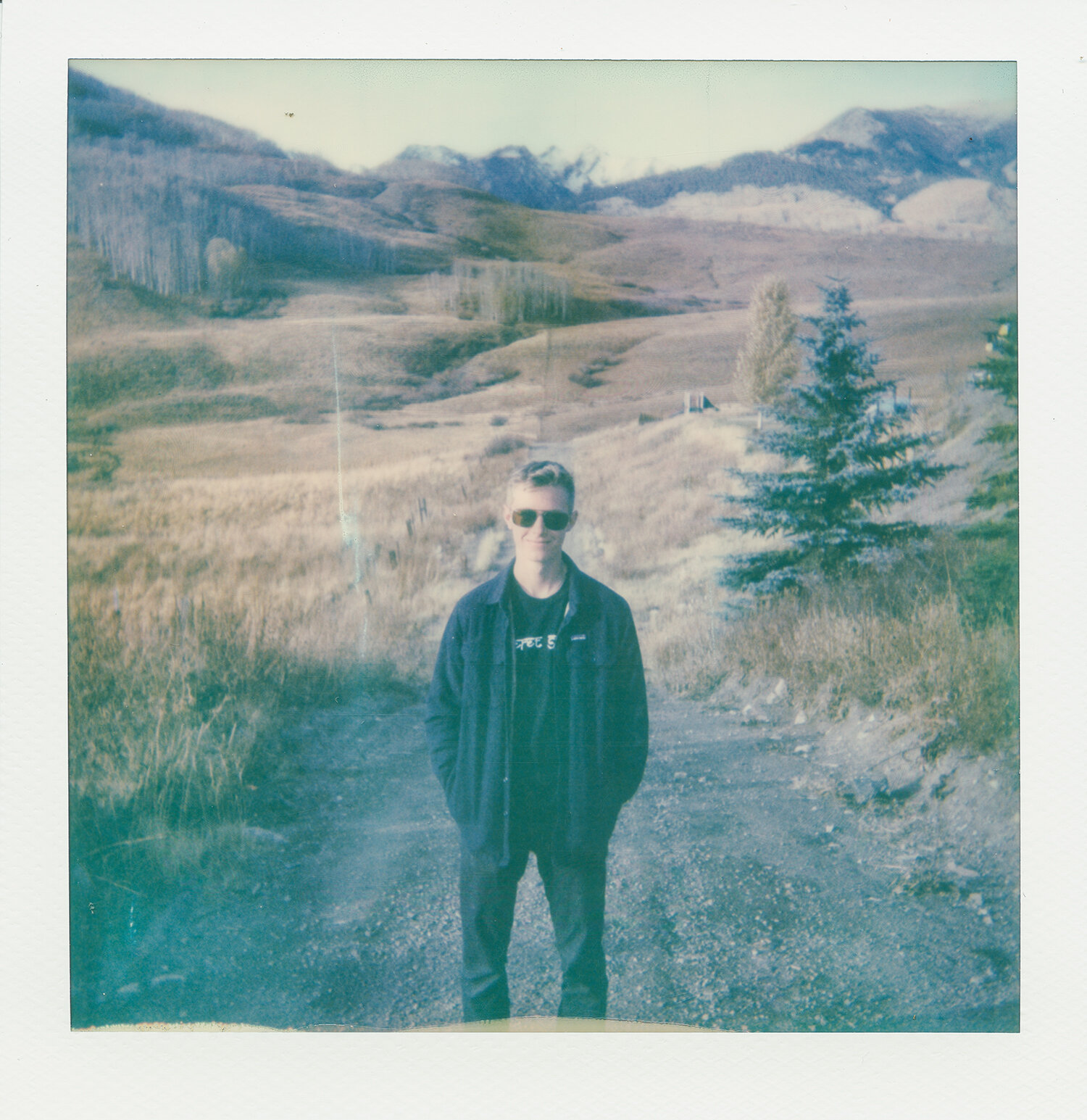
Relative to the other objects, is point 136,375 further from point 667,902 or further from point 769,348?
point 667,902

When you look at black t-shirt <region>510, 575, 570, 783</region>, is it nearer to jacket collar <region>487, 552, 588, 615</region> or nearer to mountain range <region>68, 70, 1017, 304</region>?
jacket collar <region>487, 552, 588, 615</region>

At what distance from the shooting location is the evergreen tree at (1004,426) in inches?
118

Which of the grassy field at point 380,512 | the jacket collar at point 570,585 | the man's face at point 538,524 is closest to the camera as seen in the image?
the jacket collar at point 570,585

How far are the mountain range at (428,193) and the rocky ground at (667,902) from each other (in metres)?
1.96

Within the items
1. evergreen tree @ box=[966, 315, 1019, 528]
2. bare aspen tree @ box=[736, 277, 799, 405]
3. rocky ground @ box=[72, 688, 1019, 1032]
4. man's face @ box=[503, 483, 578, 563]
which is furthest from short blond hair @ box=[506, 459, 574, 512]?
evergreen tree @ box=[966, 315, 1019, 528]

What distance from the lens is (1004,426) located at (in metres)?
3.00

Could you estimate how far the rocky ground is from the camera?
285 centimetres

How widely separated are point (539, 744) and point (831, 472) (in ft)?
5.38

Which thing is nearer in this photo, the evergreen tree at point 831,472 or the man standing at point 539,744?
the man standing at point 539,744

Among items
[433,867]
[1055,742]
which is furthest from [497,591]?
[1055,742]

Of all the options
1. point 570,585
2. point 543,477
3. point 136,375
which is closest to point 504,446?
point 543,477

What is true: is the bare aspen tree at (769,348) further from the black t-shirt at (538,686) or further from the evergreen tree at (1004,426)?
the black t-shirt at (538,686)

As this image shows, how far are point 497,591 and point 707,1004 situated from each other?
5.91 ft

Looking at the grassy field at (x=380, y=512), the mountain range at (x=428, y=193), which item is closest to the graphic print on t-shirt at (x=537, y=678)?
the grassy field at (x=380, y=512)
